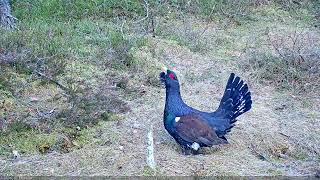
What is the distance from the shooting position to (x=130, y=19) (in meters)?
10.2

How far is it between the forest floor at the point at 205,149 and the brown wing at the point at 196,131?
0.16m

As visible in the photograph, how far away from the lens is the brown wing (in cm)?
552

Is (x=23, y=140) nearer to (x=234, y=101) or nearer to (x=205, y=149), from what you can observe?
(x=205, y=149)

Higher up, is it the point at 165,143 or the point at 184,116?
the point at 184,116

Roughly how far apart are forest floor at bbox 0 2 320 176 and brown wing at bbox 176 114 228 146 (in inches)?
6.3

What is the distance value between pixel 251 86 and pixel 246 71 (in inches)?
18.5

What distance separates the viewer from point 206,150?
5.79m

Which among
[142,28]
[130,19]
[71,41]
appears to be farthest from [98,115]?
[130,19]

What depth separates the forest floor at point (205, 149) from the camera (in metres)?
5.21

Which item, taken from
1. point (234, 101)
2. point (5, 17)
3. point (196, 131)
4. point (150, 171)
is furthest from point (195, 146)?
point (5, 17)

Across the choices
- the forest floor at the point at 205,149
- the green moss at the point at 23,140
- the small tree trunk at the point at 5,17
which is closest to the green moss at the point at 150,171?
the forest floor at the point at 205,149

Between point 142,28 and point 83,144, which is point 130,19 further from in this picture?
point 83,144

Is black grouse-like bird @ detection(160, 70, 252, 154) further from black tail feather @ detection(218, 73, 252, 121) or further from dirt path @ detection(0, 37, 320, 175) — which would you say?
dirt path @ detection(0, 37, 320, 175)

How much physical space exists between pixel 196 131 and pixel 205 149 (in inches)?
13.5
